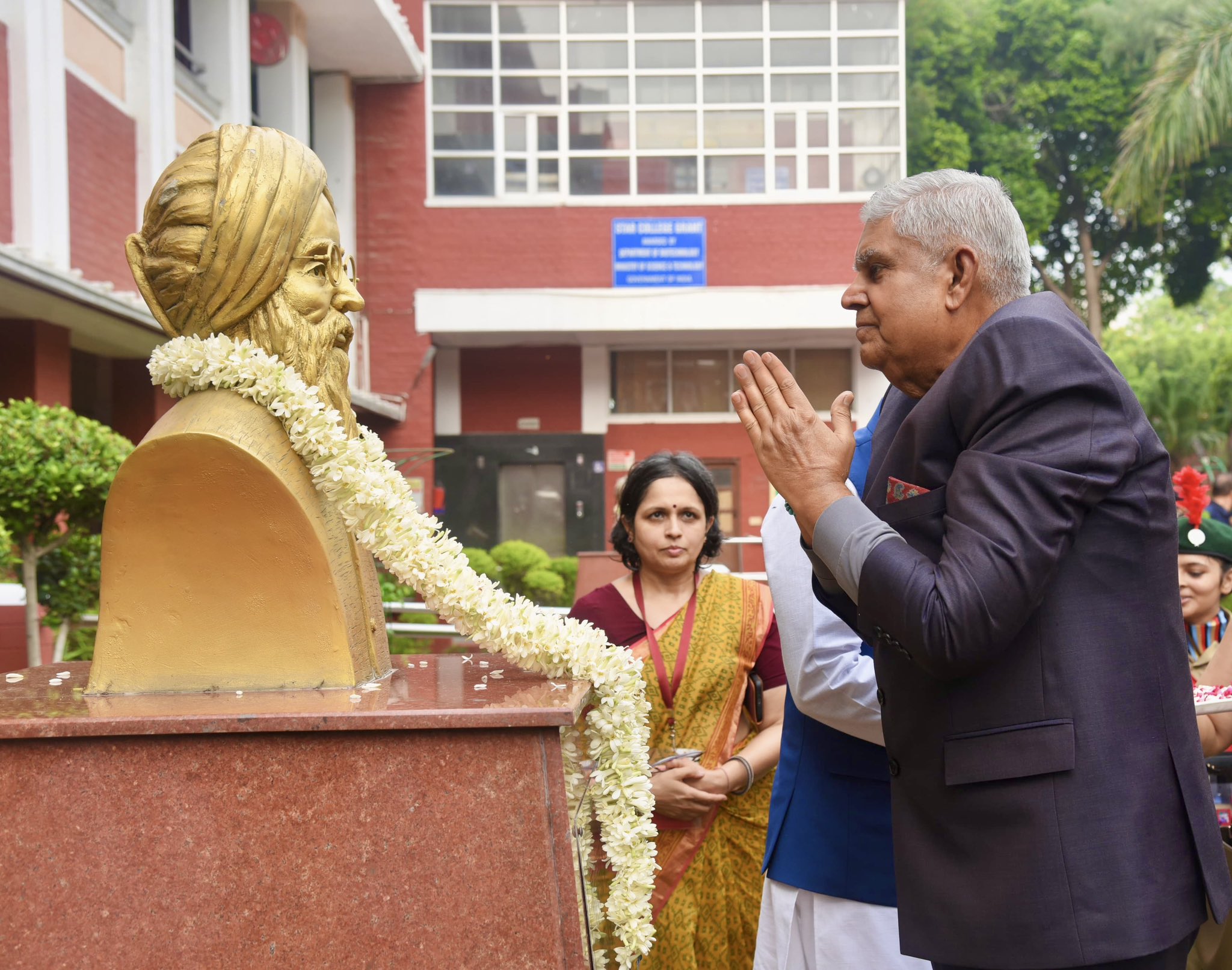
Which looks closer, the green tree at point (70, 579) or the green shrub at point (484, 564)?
the green tree at point (70, 579)

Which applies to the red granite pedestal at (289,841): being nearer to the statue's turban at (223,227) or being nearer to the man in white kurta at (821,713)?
the man in white kurta at (821,713)

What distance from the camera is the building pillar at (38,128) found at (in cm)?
799

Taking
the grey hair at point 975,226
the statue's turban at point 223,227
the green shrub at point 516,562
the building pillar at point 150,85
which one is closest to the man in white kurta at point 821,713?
the grey hair at point 975,226

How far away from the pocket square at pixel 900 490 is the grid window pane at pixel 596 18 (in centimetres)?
1594

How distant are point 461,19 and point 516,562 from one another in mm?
8384

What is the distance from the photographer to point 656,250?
16156 mm

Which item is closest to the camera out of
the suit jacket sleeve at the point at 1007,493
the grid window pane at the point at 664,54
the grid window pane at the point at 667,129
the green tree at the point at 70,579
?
the suit jacket sleeve at the point at 1007,493

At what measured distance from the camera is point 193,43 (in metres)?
11.9

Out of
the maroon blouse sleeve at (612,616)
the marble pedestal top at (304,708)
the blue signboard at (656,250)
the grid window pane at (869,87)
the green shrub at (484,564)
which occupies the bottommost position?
the green shrub at (484,564)

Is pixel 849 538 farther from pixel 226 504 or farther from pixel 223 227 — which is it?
pixel 223 227

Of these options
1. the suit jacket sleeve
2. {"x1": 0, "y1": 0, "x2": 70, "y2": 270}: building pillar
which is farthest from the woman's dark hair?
{"x1": 0, "y1": 0, "x2": 70, "y2": 270}: building pillar

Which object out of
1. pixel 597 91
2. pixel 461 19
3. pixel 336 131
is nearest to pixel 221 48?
pixel 336 131

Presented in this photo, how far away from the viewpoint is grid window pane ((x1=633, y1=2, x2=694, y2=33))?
641 inches

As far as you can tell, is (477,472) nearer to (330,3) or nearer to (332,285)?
(330,3)
